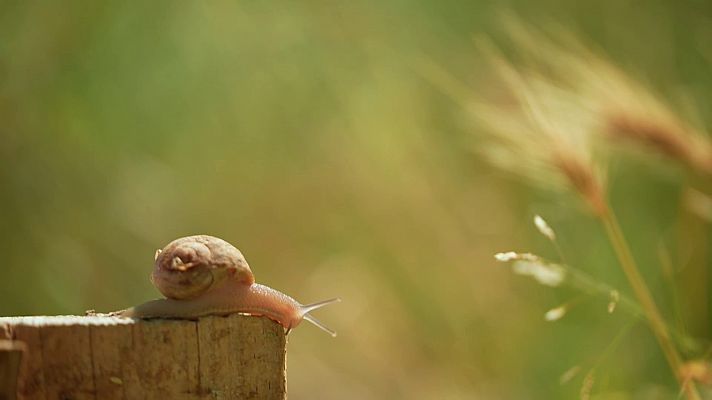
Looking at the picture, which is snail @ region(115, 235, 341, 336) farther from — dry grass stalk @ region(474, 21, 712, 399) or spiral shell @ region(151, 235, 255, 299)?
dry grass stalk @ region(474, 21, 712, 399)

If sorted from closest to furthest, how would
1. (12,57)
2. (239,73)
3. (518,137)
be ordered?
1. (518,137)
2. (12,57)
3. (239,73)

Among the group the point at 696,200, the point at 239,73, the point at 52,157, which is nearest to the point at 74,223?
Answer: the point at 52,157

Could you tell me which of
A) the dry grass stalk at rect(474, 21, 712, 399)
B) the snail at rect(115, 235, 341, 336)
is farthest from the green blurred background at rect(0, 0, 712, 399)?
the snail at rect(115, 235, 341, 336)

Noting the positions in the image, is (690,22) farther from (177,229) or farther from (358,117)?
(177,229)

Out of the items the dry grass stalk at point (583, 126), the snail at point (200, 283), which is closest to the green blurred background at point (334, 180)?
the dry grass stalk at point (583, 126)

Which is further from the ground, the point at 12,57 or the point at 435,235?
the point at 12,57

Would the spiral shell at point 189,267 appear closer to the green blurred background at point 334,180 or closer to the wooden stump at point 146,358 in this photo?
the wooden stump at point 146,358

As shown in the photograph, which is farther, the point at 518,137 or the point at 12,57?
the point at 12,57
